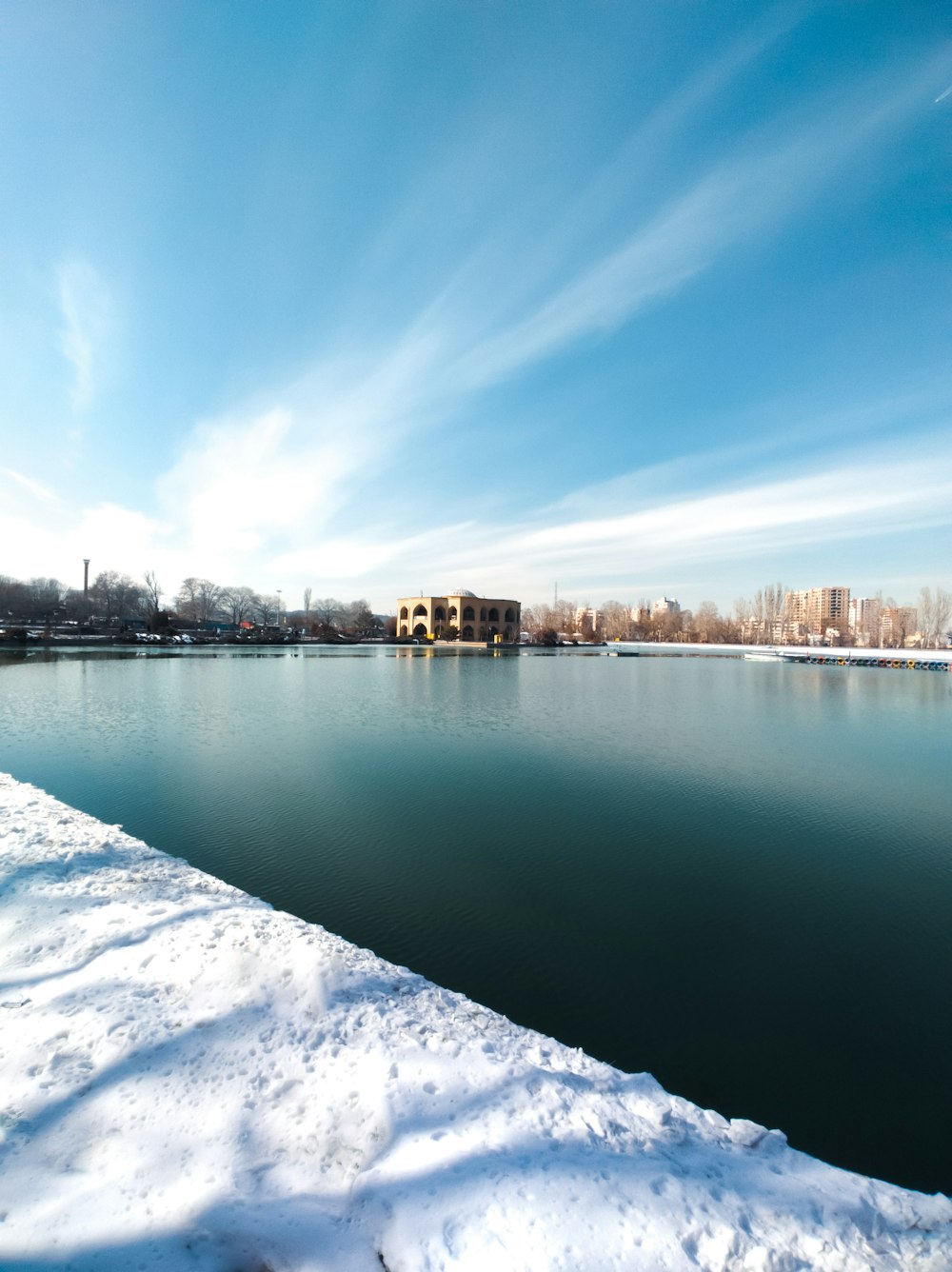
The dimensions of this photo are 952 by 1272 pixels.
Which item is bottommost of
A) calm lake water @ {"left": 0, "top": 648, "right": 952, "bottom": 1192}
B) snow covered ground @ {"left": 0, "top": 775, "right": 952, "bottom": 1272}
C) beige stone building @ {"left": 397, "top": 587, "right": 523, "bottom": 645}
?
calm lake water @ {"left": 0, "top": 648, "right": 952, "bottom": 1192}

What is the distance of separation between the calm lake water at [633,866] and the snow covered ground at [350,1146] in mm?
612

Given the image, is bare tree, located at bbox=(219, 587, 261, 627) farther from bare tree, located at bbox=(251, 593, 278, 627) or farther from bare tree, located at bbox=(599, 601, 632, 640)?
bare tree, located at bbox=(599, 601, 632, 640)

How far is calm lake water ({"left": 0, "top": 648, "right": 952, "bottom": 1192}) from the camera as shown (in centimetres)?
357

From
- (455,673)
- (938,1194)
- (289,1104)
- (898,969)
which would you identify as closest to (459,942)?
(289,1104)

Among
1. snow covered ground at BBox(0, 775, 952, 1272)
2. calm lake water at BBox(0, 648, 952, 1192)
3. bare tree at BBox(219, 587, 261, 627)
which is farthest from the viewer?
bare tree at BBox(219, 587, 261, 627)

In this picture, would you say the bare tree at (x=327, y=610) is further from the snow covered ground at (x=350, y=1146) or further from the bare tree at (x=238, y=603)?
the snow covered ground at (x=350, y=1146)

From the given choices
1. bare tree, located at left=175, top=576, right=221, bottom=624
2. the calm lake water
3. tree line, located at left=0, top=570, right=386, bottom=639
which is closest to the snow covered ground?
the calm lake water

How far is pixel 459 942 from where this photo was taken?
4730 millimetres

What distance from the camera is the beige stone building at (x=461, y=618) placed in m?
79.4

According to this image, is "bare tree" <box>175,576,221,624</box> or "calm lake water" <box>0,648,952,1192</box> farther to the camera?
"bare tree" <box>175,576,221,624</box>

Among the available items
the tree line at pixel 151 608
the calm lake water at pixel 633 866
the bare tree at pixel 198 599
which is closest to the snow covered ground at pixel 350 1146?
the calm lake water at pixel 633 866

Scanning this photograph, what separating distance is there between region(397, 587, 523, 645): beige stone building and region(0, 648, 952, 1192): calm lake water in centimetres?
6388

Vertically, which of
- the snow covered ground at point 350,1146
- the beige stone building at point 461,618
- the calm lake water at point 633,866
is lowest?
the calm lake water at point 633,866

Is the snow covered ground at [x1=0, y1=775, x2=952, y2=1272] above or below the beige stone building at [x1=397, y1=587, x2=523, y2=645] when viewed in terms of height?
below
